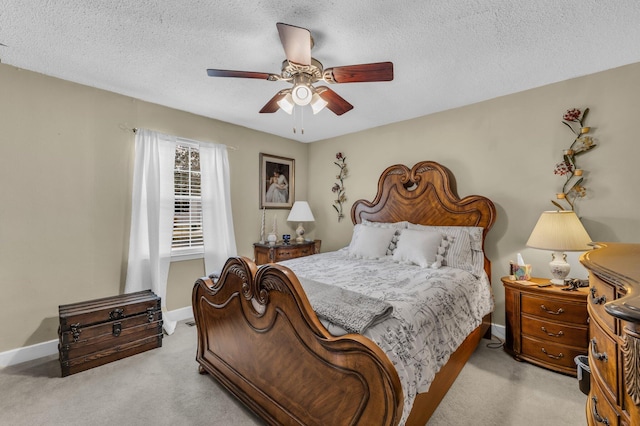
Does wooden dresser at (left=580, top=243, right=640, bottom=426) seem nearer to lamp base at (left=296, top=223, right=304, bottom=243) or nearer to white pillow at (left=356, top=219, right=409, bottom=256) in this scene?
white pillow at (left=356, top=219, right=409, bottom=256)

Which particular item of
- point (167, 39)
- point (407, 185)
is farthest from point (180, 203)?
point (407, 185)

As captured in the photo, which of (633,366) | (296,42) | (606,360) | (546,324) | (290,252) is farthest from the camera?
(290,252)

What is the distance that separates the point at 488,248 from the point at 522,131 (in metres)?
1.24

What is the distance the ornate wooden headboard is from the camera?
301 cm

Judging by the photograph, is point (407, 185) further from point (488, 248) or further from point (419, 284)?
point (419, 284)

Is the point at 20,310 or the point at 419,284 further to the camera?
the point at 20,310

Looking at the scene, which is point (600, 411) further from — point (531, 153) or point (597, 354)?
point (531, 153)

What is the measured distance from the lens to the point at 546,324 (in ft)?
7.65

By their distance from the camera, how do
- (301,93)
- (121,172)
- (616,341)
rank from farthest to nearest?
(121,172) < (301,93) < (616,341)

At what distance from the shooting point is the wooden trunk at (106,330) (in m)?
2.28

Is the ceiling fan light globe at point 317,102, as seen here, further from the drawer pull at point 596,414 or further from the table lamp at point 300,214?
the drawer pull at point 596,414

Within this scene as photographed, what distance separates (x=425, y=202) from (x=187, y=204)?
2.95m

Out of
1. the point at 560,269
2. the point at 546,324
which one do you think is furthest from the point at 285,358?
the point at 560,269

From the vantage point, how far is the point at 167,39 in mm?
2010
